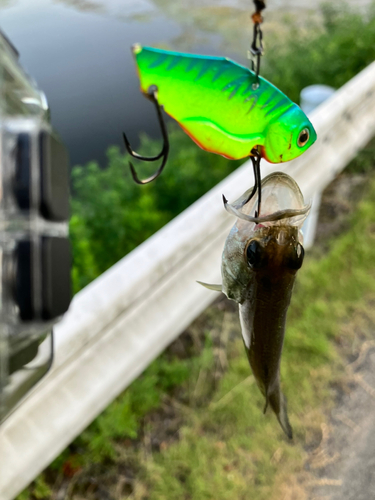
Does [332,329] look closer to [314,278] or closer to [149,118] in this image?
[314,278]

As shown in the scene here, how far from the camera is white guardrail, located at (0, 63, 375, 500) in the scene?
58.5 inches

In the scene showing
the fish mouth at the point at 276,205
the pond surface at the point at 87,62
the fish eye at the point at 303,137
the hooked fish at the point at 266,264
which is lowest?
the pond surface at the point at 87,62

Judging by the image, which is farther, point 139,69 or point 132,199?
point 132,199

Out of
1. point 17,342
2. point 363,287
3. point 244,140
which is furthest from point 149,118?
point 244,140

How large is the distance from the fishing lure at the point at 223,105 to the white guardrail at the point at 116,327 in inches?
41.7

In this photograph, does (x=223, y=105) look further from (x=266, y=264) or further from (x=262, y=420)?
(x=262, y=420)

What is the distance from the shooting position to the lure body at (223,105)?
0.55 meters

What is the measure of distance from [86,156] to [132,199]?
76cm

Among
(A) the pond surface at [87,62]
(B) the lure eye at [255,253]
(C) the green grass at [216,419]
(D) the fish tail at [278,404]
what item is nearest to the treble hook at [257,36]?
(B) the lure eye at [255,253]

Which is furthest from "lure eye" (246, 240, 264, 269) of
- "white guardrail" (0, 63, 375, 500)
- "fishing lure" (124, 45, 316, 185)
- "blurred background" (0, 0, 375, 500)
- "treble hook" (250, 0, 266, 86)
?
"blurred background" (0, 0, 375, 500)

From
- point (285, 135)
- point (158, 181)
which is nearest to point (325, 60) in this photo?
point (158, 181)

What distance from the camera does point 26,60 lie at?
9.93 feet

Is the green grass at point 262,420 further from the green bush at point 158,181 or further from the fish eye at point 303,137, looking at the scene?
the fish eye at point 303,137

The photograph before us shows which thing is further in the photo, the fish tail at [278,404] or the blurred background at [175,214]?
the blurred background at [175,214]
